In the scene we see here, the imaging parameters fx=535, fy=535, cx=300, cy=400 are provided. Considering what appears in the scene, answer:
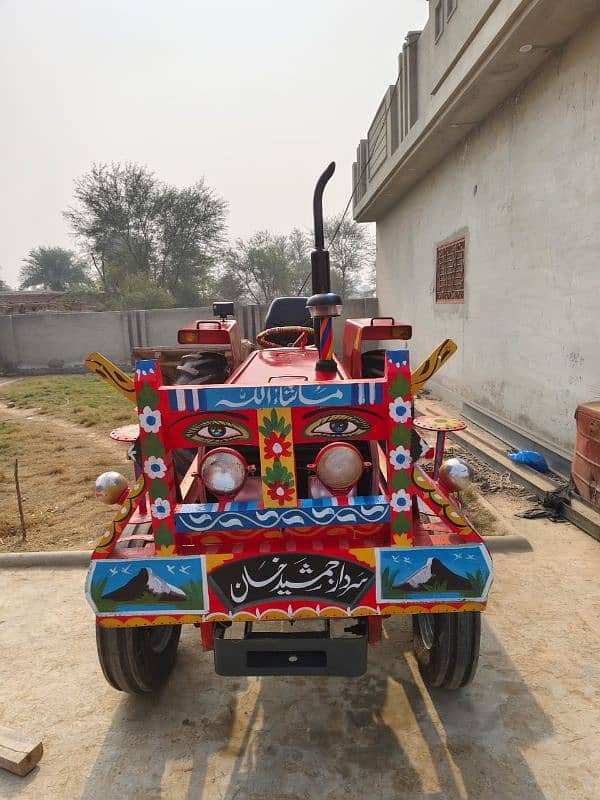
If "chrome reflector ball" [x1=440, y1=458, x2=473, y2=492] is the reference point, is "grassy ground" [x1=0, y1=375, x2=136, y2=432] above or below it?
below

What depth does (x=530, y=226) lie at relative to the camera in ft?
19.7

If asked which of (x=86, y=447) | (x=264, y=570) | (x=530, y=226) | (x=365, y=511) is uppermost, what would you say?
(x=530, y=226)

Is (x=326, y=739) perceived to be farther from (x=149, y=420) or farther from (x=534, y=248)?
(x=534, y=248)

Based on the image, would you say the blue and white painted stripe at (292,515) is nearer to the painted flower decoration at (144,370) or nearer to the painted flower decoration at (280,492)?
the painted flower decoration at (280,492)

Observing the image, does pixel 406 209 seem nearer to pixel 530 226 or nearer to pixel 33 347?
pixel 530 226

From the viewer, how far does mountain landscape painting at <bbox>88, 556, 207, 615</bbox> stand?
213cm

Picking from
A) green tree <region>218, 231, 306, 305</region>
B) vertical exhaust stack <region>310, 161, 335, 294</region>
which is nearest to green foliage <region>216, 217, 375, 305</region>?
green tree <region>218, 231, 306, 305</region>

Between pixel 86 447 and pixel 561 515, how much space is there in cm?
604

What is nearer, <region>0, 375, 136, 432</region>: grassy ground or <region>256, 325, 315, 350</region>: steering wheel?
<region>256, 325, 315, 350</region>: steering wheel

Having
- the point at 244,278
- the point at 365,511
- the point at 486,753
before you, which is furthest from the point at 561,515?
the point at 244,278

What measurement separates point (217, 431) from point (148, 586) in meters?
0.68

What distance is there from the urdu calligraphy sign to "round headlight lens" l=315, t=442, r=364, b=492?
0.31m

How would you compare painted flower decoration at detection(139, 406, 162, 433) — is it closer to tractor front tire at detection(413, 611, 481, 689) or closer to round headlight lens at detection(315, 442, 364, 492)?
round headlight lens at detection(315, 442, 364, 492)

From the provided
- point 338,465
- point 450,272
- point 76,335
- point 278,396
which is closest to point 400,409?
point 338,465
